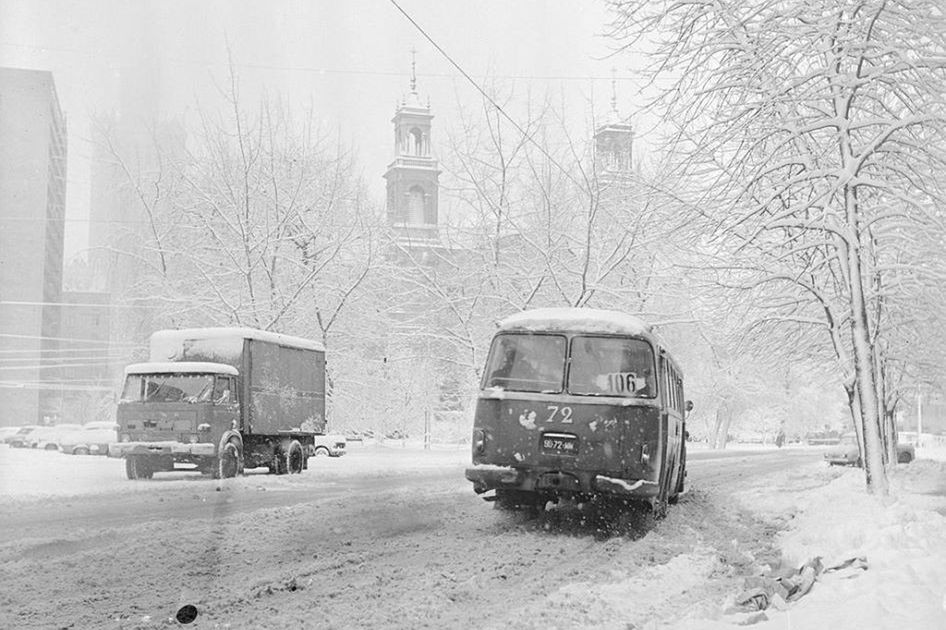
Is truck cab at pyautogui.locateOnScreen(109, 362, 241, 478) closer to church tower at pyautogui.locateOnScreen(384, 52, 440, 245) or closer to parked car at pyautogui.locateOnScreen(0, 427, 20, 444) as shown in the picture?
parked car at pyautogui.locateOnScreen(0, 427, 20, 444)

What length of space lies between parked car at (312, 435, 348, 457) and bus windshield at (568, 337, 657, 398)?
18.1 metres

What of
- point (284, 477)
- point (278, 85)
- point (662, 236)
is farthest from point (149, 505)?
point (278, 85)

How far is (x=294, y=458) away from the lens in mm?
23516

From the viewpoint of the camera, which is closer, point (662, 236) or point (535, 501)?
point (535, 501)

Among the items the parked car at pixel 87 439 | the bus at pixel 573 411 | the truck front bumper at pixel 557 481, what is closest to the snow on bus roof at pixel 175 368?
the bus at pixel 573 411

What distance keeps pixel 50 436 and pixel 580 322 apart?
2849 cm

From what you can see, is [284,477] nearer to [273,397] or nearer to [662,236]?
[273,397]

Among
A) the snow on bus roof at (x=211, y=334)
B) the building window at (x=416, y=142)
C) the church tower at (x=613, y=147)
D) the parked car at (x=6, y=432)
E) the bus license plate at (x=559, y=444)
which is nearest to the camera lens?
the bus license plate at (x=559, y=444)

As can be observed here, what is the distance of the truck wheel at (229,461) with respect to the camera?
1986 cm

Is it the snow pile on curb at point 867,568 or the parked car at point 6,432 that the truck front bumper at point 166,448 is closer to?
the parked car at point 6,432

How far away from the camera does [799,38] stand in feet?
41.9

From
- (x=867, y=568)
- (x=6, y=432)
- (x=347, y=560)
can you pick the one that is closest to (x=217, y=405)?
(x=347, y=560)

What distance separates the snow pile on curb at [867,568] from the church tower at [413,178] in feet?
69.6

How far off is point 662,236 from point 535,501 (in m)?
5.86
